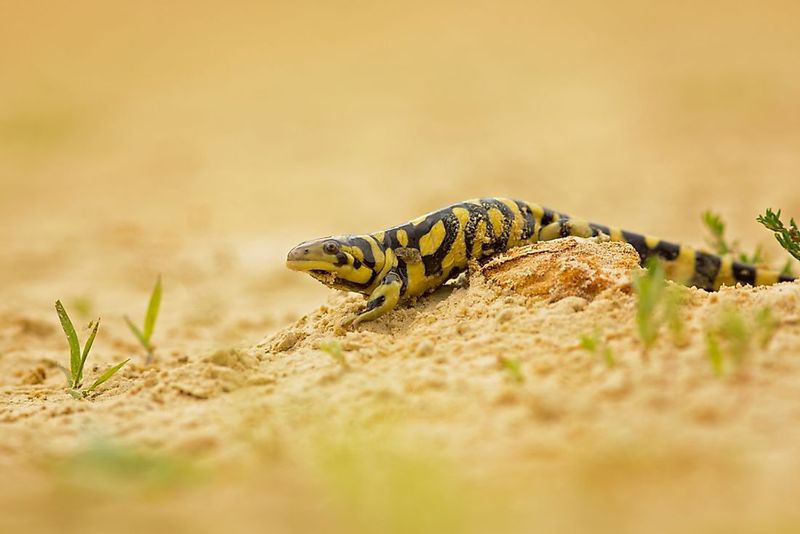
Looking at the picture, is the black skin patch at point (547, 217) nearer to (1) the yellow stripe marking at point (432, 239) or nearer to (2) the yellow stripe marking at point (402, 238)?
(1) the yellow stripe marking at point (432, 239)

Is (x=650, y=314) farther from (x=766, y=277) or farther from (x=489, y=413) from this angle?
(x=766, y=277)

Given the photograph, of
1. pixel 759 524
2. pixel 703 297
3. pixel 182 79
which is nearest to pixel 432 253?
pixel 703 297

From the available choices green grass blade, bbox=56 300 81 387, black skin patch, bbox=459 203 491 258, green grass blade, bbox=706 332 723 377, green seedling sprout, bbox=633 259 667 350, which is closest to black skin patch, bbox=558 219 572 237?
black skin patch, bbox=459 203 491 258

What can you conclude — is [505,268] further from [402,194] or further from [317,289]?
[402,194]

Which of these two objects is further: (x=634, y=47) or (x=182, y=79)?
(x=182, y=79)

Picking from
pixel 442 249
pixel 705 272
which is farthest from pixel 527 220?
pixel 705 272

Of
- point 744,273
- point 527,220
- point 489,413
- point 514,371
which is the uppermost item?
point 527,220

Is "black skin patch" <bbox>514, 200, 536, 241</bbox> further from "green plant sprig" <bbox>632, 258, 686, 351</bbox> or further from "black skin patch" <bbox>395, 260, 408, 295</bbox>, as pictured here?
"green plant sprig" <bbox>632, 258, 686, 351</bbox>
